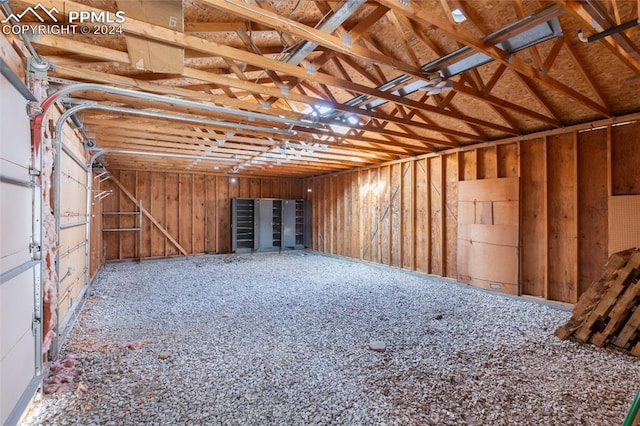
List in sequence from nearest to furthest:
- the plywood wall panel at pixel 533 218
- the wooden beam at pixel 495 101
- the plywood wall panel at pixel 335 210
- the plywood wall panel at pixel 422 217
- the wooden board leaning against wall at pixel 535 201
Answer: the wooden beam at pixel 495 101 → the wooden board leaning against wall at pixel 535 201 → the plywood wall panel at pixel 533 218 → the plywood wall panel at pixel 422 217 → the plywood wall panel at pixel 335 210

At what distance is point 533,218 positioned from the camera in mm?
5133

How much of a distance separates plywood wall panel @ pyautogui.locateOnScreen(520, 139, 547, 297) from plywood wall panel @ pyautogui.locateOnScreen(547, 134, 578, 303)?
0.33ft

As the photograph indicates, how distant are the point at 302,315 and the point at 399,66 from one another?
3.21 metres

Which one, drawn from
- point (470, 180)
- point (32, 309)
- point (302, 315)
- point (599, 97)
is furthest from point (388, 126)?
point (32, 309)

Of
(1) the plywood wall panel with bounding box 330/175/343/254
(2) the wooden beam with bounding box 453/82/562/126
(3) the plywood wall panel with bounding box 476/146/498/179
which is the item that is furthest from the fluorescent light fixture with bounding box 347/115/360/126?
(1) the plywood wall panel with bounding box 330/175/343/254

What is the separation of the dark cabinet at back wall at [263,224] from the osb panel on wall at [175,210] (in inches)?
17.6

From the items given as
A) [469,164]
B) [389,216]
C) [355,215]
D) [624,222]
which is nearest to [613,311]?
[624,222]

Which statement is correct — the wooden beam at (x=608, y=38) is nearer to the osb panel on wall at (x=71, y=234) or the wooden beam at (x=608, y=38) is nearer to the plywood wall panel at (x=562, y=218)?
the plywood wall panel at (x=562, y=218)

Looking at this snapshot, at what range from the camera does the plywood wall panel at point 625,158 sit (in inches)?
161

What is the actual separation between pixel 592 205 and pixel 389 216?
4.08 meters

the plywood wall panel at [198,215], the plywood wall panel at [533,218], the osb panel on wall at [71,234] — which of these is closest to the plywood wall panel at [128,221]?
the plywood wall panel at [198,215]

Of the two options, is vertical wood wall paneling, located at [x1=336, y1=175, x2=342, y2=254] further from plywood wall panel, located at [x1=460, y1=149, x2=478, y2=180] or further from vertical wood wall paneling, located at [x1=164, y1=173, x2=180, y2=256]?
vertical wood wall paneling, located at [x1=164, y1=173, x2=180, y2=256]

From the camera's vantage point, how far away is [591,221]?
4492mm

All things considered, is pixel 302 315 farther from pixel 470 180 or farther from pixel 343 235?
pixel 343 235
